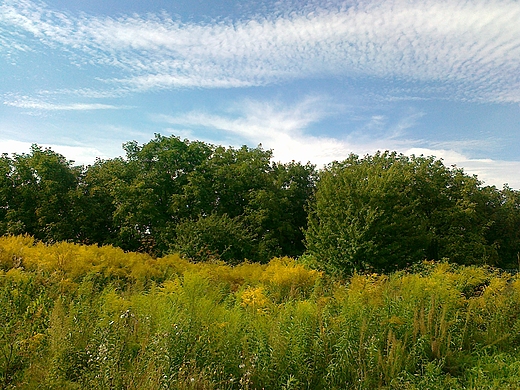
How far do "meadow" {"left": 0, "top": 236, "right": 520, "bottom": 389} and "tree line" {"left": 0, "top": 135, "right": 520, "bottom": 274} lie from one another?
9.63 metres

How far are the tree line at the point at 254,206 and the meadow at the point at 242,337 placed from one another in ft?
31.6

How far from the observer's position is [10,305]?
4.55 metres

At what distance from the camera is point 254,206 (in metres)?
30.2

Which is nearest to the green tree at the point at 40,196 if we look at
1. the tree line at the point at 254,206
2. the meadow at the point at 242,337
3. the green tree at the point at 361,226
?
the tree line at the point at 254,206

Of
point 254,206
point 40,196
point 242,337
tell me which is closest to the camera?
point 242,337

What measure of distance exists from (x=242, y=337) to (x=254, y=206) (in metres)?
25.4

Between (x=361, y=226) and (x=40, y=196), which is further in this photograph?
(x=40, y=196)

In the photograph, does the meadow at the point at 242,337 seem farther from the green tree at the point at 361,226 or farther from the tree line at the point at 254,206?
the tree line at the point at 254,206

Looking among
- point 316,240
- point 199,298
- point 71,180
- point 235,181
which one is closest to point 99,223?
point 71,180

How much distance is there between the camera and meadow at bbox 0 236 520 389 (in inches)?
150

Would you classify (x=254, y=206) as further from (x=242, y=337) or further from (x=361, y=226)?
(x=242, y=337)

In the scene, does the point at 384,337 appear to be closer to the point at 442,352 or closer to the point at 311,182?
the point at 442,352

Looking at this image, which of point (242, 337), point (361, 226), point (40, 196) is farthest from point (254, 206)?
point (242, 337)

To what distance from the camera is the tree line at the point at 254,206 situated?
683 inches
